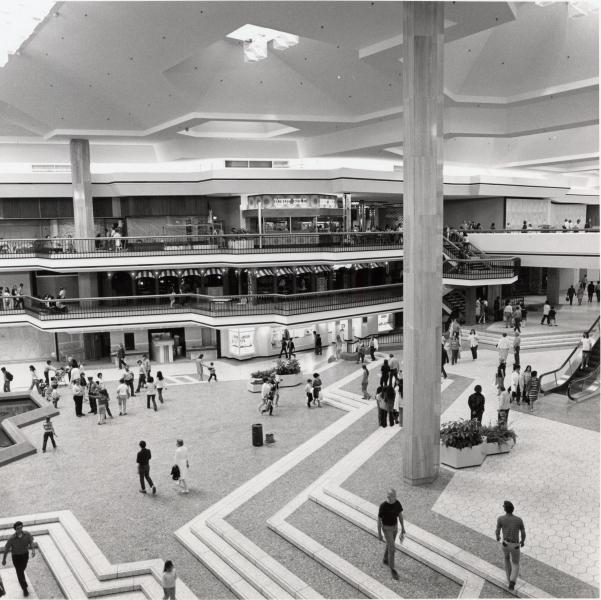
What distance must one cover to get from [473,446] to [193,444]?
7.57 meters

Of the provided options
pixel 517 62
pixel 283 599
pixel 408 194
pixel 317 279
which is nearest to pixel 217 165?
pixel 317 279

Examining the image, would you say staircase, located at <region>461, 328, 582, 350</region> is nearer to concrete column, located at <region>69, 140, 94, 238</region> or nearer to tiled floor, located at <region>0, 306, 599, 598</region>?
tiled floor, located at <region>0, 306, 599, 598</region>

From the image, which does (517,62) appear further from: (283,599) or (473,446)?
(283,599)

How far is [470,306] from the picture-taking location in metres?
30.4

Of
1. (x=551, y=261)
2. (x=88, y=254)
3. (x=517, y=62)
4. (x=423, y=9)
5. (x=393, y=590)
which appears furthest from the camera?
(x=551, y=261)

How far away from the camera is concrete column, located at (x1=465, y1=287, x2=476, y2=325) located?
30.2 metres

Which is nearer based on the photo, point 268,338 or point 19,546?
point 19,546

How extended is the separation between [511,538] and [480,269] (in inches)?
878

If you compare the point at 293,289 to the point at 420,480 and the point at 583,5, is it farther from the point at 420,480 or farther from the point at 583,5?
the point at 420,480

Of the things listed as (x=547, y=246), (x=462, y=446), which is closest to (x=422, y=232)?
(x=462, y=446)

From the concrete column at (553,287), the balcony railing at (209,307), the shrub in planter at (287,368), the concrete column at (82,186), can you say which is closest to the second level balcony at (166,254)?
the concrete column at (82,186)

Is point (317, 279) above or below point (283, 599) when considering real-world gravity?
above

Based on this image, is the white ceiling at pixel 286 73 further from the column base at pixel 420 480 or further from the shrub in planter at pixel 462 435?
Answer: the column base at pixel 420 480

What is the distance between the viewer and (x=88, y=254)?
1040 inches
